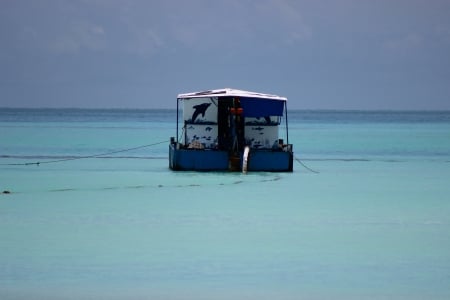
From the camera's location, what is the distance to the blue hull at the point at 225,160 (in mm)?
26297

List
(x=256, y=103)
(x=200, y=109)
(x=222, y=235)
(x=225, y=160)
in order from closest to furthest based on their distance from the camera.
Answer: (x=222, y=235) → (x=256, y=103) → (x=225, y=160) → (x=200, y=109)

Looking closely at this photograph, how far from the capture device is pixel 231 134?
2622cm

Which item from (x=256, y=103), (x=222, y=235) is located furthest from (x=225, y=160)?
(x=222, y=235)

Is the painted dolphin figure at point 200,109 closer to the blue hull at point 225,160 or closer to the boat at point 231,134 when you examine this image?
the boat at point 231,134

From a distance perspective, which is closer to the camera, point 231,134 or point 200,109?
point 231,134

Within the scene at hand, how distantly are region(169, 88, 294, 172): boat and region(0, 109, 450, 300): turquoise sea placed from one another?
480 millimetres

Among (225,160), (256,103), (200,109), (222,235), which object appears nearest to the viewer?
(222,235)

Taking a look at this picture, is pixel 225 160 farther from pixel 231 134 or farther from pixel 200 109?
pixel 200 109

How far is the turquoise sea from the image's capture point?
464 inches

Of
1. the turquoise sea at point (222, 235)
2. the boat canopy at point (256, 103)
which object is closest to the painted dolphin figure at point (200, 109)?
the boat canopy at point (256, 103)

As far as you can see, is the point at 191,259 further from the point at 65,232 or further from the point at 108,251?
the point at 65,232

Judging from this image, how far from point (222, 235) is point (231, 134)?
1077 centimetres

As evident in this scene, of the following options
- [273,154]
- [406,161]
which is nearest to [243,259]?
[273,154]

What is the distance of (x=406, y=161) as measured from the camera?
3609 centimetres
